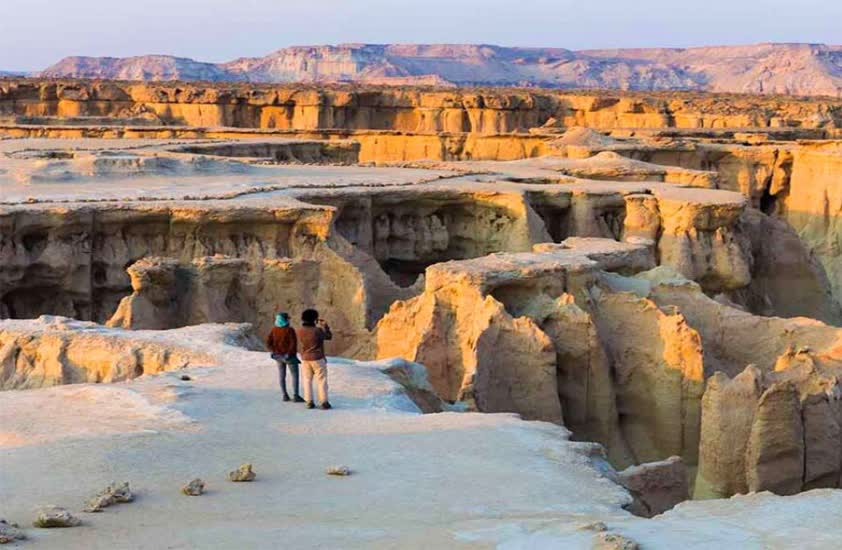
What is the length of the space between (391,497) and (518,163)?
21030mm

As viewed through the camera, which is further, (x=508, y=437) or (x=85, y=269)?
(x=85, y=269)

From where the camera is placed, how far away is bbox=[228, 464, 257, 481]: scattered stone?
27.1 feet

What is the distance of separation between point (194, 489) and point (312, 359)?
2288 millimetres

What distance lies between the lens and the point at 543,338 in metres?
13.9

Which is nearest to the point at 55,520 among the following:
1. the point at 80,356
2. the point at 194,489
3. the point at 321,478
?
the point at 194,489

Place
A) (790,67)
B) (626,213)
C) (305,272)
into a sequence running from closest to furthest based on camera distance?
1. (305,272)
2. (626,213)
3. (790,67)

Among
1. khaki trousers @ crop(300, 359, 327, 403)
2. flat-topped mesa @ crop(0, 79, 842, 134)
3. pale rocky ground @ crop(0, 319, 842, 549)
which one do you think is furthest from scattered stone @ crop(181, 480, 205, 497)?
flat-topped mesa @ crop(0, 79, 842, 134)

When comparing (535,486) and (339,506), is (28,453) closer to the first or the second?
(339,506)

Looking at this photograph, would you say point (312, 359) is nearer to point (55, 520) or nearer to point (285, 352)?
point (285, 352)

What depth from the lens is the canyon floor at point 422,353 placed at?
7777 mm

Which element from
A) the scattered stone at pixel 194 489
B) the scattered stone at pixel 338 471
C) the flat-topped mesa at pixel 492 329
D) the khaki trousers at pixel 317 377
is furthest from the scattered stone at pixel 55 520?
the flat-topped mesa at pixel 492 329

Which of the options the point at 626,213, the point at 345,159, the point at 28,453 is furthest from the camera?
the point at 345,159

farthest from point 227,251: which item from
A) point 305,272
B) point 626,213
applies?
point 626,213

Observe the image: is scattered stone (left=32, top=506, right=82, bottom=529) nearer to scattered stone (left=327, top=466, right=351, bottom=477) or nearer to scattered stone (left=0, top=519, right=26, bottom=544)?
scattered stone (left=0, top=519, right=26, bottom=544)
